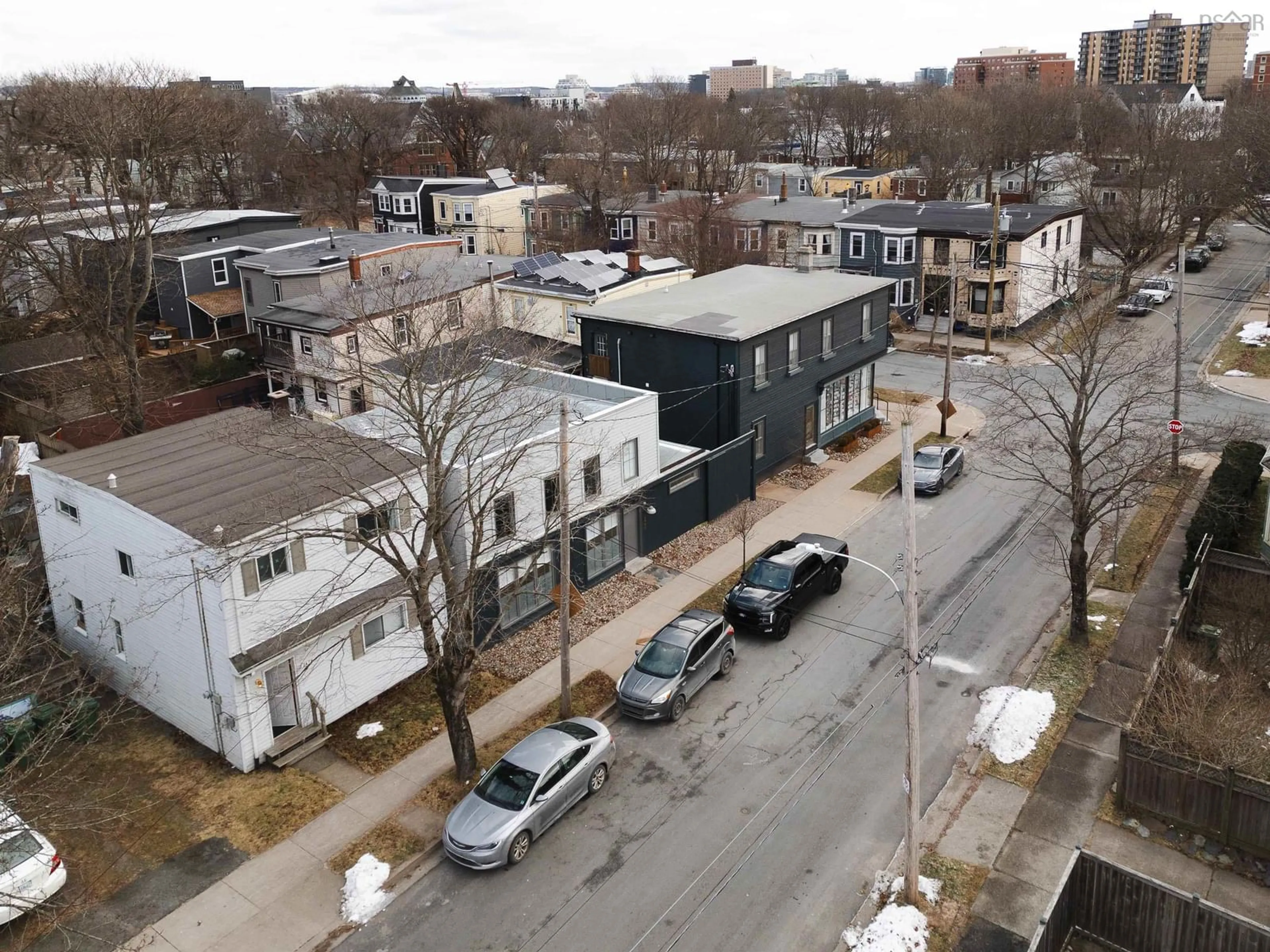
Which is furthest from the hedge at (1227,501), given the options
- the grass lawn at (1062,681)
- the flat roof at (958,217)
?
the flat roof at (958,217)

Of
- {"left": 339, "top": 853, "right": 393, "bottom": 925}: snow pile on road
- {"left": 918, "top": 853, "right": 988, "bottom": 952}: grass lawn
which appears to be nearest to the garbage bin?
{"left": 339, "top": 853, "right": 393, "bottom": 925}: snow pile on road

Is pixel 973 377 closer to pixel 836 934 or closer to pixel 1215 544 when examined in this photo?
pixel 1215 544

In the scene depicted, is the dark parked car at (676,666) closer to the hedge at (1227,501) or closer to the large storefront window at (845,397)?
the hedge at (1227,501)

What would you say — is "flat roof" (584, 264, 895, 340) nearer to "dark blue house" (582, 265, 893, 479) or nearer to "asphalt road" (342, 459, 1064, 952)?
"dark blue house" (582, 265, 893, 479)

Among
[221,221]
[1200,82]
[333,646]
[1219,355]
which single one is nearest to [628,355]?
[333,646]

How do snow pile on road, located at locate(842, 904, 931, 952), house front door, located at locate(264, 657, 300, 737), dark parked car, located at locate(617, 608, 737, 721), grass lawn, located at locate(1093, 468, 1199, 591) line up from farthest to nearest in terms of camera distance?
grass lawn, located at locate(1093, 468, 1199, 591) < dark parked car, located at locate(617, 608, 737, 721) < house front door, located at locate(264, 657, 300, 737) < snow pile on road, located at locate(842, 904, 931, 952)

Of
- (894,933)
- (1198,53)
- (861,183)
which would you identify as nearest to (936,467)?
(894,933)
